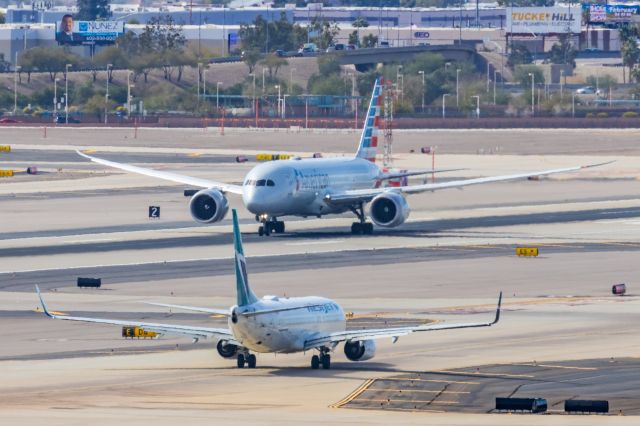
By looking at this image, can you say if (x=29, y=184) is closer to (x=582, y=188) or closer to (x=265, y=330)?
(x=582, y=188)

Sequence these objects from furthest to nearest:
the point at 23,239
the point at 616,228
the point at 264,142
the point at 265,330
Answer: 1. the point at 264,142
2. the point at 616,228
3. the point at 23,239
4. the point at 265,330

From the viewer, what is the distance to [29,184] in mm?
129875

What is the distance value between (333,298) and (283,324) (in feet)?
61.4

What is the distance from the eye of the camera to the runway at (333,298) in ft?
139

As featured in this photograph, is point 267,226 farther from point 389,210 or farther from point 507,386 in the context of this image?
point 507,386

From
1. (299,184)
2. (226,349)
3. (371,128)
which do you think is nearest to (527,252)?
(299,184)

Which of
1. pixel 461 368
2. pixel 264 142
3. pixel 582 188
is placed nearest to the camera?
pixel 461 368

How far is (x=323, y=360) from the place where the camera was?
156ft

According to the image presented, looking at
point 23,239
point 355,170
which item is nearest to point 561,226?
point 355,170

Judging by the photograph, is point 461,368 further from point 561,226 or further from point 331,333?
point 561,226

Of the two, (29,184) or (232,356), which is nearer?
(232,356)

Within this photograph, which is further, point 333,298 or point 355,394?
point 333,298

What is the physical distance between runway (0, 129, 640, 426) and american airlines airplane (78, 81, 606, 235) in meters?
1.46

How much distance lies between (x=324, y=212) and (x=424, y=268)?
15.5m
